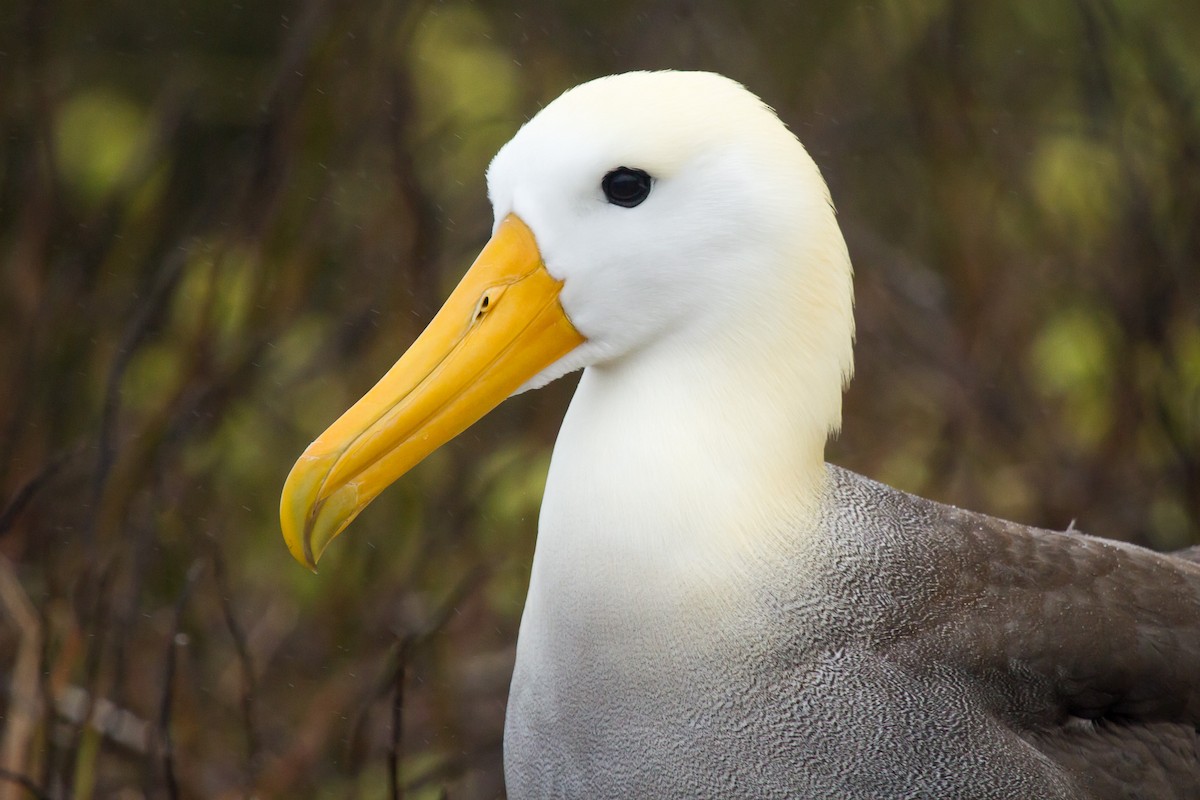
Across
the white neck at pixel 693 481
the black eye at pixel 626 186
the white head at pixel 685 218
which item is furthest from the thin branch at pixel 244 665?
the black eye at pixel 626 186

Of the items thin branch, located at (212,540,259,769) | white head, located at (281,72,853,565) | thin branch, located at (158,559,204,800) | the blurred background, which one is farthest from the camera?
the blurred background

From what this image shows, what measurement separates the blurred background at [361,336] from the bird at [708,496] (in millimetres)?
722

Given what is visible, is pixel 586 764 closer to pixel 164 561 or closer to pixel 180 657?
pixel 180 657

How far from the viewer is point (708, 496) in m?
2.46

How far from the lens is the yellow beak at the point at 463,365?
238 centimetres

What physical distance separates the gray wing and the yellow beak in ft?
2.64

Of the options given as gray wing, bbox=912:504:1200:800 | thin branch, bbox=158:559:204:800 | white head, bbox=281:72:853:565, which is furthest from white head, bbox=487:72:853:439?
thin branch, bbox=158:559:204:800

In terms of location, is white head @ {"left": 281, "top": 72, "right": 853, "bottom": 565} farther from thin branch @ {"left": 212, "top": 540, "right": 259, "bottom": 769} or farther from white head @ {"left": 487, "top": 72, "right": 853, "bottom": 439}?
thin branch @ {"left": 212, "top": 540, "right": 259, "bottom": 769}

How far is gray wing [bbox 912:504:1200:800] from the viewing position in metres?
2.55

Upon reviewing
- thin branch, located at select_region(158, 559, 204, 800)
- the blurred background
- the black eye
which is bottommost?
the blurred background

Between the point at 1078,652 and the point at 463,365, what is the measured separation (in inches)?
45.7

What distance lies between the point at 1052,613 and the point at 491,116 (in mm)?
2733

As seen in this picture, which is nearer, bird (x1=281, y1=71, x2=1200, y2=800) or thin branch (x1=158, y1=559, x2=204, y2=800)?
bird (x1=281, y1=71, x2=1200, y2=800)

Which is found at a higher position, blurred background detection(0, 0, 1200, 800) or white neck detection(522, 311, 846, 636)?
white neck detection(522, 311, 846, 636)
